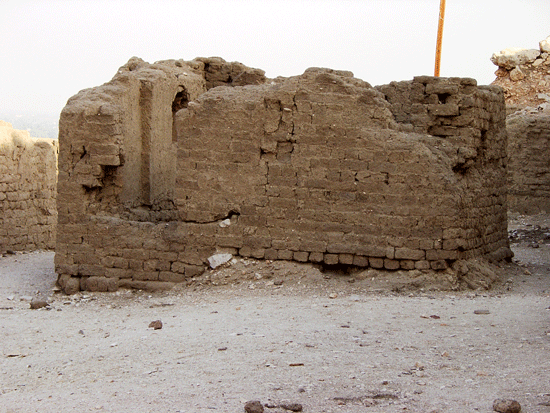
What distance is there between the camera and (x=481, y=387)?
3.79 meters

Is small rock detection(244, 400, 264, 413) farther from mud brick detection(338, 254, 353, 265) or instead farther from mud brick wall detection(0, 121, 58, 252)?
mud brick wall detection(0, 121, 58, 252)

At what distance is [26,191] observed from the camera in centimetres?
1096

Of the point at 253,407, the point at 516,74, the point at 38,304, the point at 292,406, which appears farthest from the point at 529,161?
the point at 253,407

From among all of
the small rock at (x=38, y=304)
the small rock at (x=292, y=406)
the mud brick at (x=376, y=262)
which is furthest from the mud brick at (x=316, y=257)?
the small rock at (x=292, y=406)

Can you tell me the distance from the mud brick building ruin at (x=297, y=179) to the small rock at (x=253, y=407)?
3462 mm

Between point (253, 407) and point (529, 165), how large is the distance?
34.6ft

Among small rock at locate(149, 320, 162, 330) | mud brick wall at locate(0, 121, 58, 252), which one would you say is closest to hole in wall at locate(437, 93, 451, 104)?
small rock at locate(149, 320, 162, 330)

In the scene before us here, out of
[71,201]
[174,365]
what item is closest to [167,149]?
[71,201]

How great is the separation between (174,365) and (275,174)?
301cm

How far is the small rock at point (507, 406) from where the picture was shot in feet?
11.1

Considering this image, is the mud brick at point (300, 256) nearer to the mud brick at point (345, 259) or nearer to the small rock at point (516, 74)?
the mud brick at point (345, 259)

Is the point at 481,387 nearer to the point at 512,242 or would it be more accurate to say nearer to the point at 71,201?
the point at 71,201

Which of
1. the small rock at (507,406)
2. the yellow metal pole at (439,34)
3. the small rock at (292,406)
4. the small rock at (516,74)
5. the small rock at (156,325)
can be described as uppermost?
the yellow metal pole at (439,34)

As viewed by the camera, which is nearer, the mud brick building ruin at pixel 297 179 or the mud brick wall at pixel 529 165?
the mud brick building ruin at pixel 297 179
